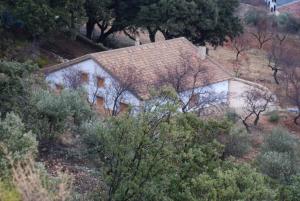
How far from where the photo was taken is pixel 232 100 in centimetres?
3484

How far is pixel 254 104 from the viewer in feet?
104

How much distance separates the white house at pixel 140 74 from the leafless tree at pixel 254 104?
1265mm

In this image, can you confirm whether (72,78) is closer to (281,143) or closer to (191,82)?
(191,82)

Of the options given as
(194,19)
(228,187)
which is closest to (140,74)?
(194,19)

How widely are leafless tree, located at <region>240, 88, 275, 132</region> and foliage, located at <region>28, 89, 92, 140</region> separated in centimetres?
Result: 1273

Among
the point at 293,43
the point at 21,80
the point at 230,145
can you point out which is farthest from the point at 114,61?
the point at 293,43

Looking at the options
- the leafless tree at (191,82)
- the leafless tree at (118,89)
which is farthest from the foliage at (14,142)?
the leafless tree at (191,82)

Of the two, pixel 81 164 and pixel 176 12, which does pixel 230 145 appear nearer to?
pixel 81 164

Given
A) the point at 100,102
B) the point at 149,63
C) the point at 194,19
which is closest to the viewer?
the point at 100,102

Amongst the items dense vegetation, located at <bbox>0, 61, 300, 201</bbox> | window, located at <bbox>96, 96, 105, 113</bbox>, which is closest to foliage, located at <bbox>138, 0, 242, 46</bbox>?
window, located at <bbox>96, 96, 105, 113</bbox>

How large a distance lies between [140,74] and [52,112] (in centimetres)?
1122

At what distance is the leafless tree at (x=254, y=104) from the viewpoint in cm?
3109

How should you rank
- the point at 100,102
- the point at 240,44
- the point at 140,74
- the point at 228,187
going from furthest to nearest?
the point at 240,44
the point at 140,74
the point at 100,102
the point at 228,187

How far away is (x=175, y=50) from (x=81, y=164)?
16.5 m
